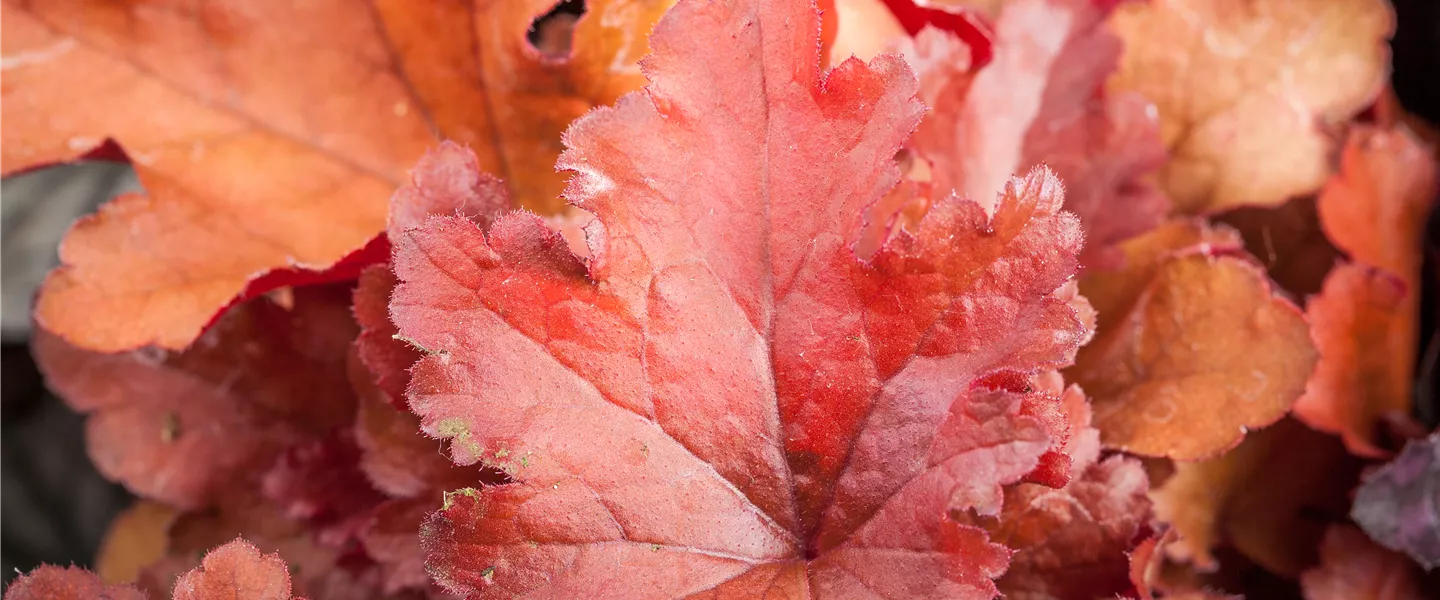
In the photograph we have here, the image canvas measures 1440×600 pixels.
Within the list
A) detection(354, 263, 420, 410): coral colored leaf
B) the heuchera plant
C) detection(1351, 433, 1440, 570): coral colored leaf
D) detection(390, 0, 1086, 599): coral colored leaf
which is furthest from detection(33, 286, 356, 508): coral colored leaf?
detection(1351, 433, 1440, 570): coral colored leaf

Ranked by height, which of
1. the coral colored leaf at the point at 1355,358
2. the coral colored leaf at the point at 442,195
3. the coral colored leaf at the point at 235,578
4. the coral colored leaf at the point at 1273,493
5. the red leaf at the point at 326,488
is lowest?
the coral colored leaf at the point at 1273,493

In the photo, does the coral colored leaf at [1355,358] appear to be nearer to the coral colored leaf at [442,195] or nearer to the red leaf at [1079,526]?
the red leaf at [1079,526]

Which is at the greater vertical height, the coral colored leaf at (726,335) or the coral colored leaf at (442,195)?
the coral colored leaf at (442,195)

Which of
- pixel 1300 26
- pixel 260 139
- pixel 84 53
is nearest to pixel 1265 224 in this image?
pixel 1300 26

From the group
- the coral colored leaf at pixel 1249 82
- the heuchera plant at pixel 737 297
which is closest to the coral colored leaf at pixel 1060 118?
the heuchera plant at pixel 737 297

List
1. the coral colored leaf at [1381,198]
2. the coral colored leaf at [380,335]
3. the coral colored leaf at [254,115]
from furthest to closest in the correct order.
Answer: the coral colored leaf at [1381,198] → the coral colored leaf at [254,115] → the coral colored leaf at [380,335]

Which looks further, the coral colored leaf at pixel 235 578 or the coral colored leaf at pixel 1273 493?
the coral colored leaf at pixel 1273 493

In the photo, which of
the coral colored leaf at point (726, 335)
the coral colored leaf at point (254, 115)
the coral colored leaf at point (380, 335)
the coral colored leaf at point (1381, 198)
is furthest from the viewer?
the coral colored leaf at point (1381, 198)
